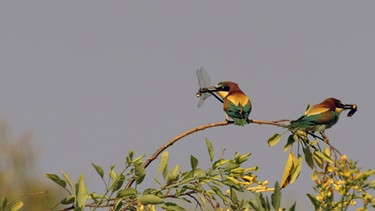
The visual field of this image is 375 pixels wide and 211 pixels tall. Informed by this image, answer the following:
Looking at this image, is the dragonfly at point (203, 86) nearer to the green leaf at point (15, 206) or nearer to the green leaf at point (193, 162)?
the green leaf at point (193, 162)

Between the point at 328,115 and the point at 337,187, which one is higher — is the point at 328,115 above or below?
above

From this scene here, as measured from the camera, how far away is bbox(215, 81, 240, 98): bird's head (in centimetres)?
516

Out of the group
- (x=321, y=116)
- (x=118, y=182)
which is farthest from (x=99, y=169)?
Answer: (x=321, y=116)

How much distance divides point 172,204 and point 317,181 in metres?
0.73

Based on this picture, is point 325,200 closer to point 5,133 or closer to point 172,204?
point 172,204

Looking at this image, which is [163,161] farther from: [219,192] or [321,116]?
[321,116]

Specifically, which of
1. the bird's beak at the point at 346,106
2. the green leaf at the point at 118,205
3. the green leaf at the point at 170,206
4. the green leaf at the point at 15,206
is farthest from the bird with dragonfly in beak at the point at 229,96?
the green leaf at the point at 15,206

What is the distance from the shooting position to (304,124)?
13.9 feet

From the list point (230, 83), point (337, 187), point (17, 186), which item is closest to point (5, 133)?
point (17, 186)

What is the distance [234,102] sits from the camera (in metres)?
4.77

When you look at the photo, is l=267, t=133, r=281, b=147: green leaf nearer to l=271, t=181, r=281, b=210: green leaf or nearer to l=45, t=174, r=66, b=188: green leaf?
l=271, t=181, r=281, b=210: green leaf

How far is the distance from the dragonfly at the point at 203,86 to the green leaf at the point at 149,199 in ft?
3.88

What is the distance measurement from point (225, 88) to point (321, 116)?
966mm

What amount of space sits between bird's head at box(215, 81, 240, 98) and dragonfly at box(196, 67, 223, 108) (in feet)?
0.19
